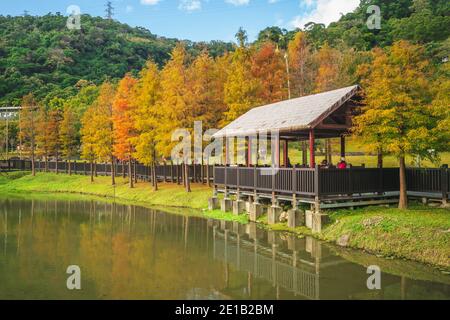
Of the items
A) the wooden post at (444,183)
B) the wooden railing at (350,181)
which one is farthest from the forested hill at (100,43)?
the wooden post at (444,183)

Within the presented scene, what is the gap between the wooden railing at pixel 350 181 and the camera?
615 inches

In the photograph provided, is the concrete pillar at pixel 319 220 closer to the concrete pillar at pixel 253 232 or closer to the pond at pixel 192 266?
the pond at pixel 192 266

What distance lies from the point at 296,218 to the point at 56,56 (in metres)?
112

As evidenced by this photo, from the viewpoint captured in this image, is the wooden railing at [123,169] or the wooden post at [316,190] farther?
the wooden railing at [123,169]

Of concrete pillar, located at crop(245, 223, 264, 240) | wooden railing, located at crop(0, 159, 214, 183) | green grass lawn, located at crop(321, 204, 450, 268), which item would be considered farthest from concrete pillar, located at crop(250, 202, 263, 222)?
wooden railing, located at crop(0, 159, 214, 183)

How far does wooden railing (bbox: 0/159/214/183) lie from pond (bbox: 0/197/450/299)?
40.0 ft

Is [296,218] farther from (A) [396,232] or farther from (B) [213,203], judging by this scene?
(B) [213,203]

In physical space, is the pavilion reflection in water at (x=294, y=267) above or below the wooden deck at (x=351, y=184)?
below

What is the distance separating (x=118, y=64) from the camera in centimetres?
12119

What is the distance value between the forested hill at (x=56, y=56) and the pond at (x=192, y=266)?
80.3 m

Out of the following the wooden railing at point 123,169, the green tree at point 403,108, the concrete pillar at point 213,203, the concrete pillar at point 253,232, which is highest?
the green tree at point 403,108

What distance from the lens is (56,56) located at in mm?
112250
